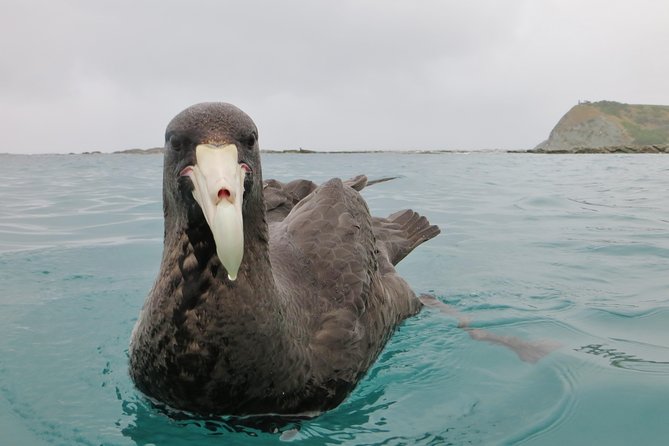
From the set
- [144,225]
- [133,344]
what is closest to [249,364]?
[133,344]

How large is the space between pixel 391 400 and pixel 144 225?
7479 millimetres

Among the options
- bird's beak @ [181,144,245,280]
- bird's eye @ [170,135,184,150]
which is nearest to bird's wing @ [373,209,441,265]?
bird's eye @ [170,135,184,150]

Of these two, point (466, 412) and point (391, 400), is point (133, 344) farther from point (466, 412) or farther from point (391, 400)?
point (466, 412)

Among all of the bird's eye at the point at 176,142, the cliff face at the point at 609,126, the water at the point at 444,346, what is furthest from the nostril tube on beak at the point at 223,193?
the cliff face at the point at 609,126

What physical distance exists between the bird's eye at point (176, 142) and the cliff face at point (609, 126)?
101 m

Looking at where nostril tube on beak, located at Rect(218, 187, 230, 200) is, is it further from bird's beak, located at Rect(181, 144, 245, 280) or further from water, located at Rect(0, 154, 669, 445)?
water, located at Rect(0, 154, 669, 445)

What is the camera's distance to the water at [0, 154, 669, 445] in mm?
3352

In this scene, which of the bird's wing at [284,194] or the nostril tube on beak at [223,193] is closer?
the nostril tube on beak at [223,193]

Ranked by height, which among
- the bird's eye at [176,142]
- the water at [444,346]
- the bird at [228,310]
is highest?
the bird's eye at [176,142]

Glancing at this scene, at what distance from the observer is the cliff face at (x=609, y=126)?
98.0 m

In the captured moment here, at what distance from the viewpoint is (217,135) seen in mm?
2801

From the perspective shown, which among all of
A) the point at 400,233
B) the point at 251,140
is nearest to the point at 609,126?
the point at 400,233

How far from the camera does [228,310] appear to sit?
9.87ft

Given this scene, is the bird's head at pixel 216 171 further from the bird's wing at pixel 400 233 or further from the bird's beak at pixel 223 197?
the bird's wing at pixel 400 233
